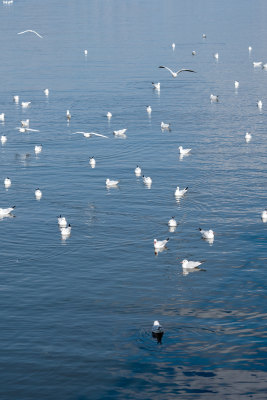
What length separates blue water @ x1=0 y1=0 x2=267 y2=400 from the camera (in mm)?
36438

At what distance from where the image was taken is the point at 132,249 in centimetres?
5162

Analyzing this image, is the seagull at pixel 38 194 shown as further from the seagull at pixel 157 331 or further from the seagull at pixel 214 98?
the seagull at pixel 214 98

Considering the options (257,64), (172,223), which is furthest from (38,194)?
(257,64)

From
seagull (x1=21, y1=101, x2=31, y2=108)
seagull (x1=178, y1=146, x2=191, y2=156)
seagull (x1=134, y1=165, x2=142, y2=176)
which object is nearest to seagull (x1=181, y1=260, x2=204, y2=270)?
seagull (x1=134, y1=165, x2=142, y2=176)

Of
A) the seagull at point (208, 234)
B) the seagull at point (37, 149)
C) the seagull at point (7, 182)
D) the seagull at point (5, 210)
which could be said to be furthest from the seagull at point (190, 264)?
the seagull at point (37, 149)

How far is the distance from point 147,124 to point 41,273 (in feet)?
149

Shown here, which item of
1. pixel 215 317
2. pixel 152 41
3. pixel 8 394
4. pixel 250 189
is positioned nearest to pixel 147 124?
pixel 250 189

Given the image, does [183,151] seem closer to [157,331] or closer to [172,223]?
[172,223]

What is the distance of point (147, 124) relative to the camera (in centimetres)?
9006

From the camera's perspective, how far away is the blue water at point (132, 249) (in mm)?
36438

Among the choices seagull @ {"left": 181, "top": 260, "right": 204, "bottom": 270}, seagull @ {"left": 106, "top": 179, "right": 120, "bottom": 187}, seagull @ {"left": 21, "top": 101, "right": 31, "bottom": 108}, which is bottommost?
seagull @ {"left": 181, "top": 260, "right": 204, "bottom": 270}

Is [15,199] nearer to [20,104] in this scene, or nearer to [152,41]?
[20,104]

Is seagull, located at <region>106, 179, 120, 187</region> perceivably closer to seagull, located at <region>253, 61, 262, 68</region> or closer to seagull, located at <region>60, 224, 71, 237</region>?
seagull, located at <region>60, 224, 71, 237</region>

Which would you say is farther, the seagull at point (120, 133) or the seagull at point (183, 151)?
the seagull at point (120, 133)
